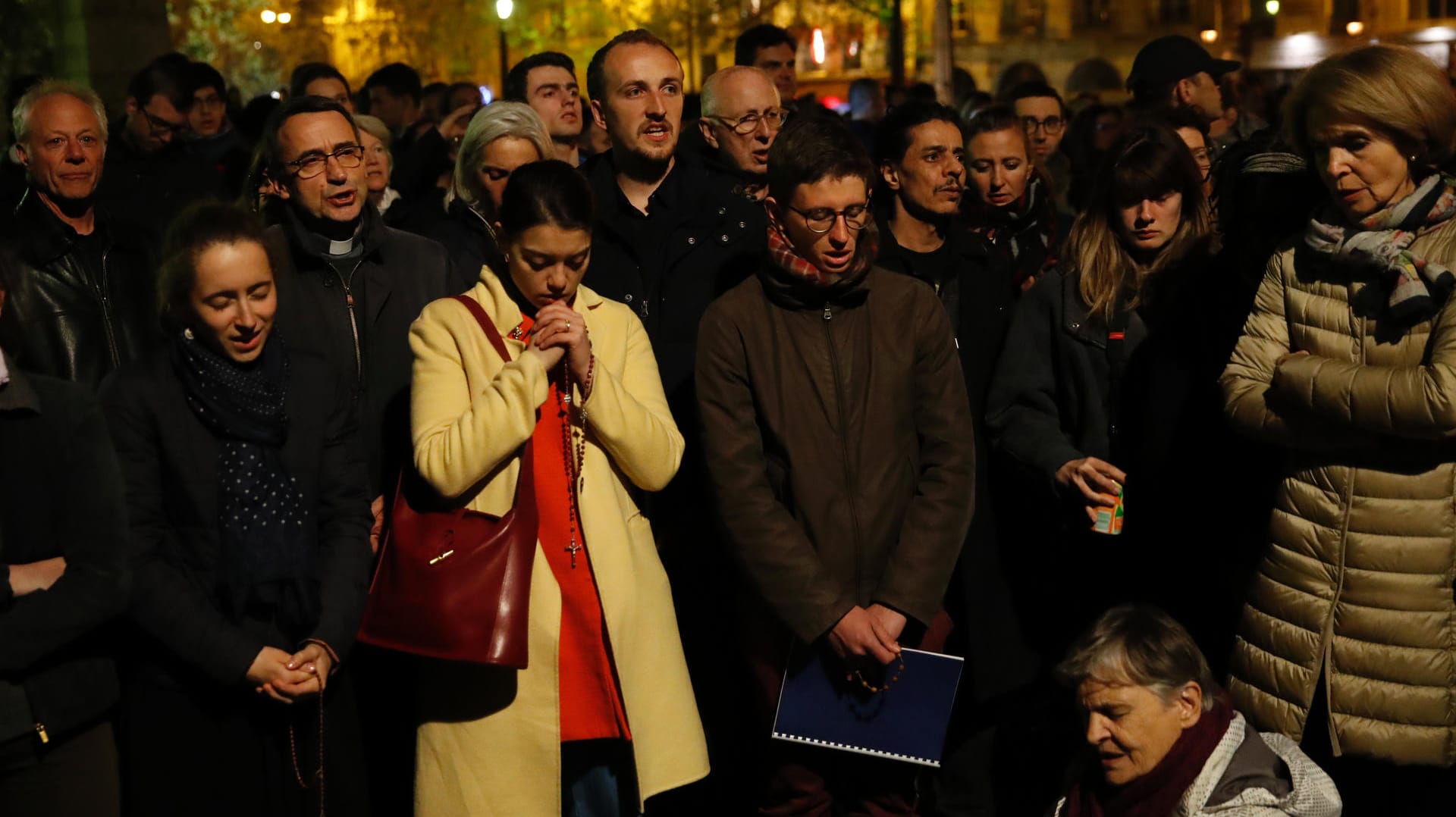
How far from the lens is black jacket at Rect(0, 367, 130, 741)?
396cm

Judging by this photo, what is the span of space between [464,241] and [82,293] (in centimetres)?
144

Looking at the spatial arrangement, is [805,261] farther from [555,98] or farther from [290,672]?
[555,98]

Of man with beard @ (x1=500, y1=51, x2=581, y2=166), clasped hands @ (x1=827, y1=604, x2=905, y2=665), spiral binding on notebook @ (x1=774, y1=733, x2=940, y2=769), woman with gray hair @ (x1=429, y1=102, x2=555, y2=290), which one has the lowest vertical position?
spiral binding on notebook @ (x1=774, y1=733, x2=940, y2=769)

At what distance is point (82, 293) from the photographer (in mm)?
6039

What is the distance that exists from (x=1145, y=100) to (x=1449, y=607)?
187 inches

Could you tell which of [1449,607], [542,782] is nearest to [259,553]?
[542,782]

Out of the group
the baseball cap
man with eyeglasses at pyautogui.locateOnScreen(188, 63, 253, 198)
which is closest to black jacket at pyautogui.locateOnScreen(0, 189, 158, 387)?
man with eyeglasses at pyautogui.locateOnScreen(188, 63, 253, 198)

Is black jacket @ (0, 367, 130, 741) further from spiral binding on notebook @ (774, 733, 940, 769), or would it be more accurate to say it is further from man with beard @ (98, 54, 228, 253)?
man with beard @ (98, 54, 228, 253)

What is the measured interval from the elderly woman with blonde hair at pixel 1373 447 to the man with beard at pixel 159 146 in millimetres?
6176

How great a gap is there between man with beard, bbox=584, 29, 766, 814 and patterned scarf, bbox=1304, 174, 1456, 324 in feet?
5.98

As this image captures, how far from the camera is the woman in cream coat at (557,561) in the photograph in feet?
14.5

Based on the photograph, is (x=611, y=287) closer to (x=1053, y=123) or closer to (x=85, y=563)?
(x=85, y=563)

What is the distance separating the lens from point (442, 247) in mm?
5641

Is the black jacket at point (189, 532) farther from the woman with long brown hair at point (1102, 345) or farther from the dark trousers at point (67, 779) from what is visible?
the woman with long brown hair at point (1102, 345)
